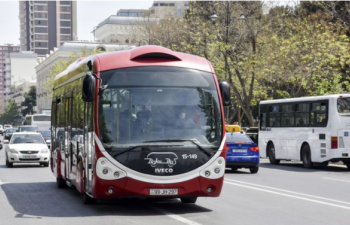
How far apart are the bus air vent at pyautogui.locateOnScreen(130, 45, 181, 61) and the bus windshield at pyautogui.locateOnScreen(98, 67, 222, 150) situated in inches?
10.1

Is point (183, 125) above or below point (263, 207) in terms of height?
above

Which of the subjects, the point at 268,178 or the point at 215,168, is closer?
the point at 215,168

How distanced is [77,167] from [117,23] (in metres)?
122

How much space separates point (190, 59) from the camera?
521 inches

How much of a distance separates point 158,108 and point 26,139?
19.0 metres

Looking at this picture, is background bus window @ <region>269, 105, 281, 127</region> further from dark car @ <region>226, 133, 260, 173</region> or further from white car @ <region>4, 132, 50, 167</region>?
white car @ <region>4, 132, 50, 167</region>

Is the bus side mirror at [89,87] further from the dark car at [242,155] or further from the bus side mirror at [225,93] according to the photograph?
the dark car at [242,155]

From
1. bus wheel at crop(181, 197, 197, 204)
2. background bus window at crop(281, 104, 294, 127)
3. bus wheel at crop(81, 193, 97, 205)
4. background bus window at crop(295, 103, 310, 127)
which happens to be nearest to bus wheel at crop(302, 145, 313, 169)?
background bus window at crop(295, 103, 310, 127)

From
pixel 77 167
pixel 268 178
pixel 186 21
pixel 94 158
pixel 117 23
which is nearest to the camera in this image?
pixel 94 158

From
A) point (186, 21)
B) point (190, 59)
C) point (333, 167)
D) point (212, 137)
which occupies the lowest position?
point (333, 167)

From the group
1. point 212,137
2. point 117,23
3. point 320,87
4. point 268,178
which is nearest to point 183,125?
point 212,137

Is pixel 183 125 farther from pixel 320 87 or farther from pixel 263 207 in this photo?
pixel 320 87

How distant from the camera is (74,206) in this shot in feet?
45.3

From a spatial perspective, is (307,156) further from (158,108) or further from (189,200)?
(158,108)
